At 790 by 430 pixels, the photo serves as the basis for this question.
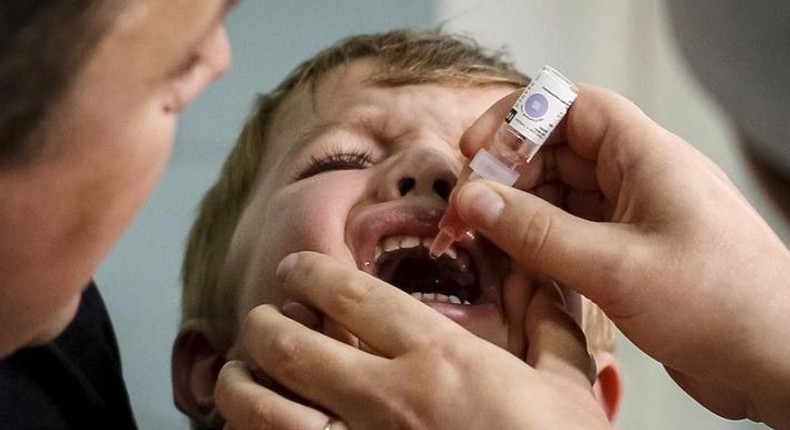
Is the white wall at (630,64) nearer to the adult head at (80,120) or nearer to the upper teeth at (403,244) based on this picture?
the upper teeth at (403,244)

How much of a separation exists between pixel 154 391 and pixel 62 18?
1.01 m

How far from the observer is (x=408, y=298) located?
32.4 inches

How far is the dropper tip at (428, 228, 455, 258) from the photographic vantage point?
2.99 ft

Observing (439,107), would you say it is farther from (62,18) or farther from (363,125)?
(62,18)

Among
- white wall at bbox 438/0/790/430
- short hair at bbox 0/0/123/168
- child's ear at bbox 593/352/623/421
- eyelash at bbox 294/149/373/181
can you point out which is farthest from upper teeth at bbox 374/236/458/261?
white wall at bbox 438/0/790/430

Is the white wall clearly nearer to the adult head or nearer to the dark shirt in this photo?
the dark shirt

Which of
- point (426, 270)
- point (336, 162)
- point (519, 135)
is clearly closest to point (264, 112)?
point (336, 162)

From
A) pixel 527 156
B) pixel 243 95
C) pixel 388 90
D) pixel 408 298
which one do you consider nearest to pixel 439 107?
pixel 388 90

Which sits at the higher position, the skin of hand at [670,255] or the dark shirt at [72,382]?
the skin of hand at [670,255]

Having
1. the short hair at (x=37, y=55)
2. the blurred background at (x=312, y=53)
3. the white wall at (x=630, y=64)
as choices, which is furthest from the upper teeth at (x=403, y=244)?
the white wall at (x=630, y=64)

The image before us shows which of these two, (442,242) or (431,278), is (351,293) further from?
(431,278)

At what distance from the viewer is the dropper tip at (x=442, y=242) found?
0.91 meters

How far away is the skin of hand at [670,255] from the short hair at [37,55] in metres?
0.42

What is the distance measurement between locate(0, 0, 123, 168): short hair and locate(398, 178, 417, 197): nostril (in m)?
0.54
